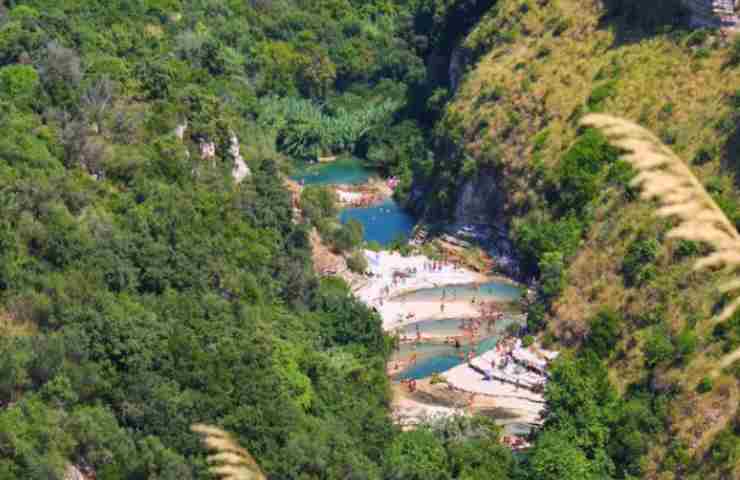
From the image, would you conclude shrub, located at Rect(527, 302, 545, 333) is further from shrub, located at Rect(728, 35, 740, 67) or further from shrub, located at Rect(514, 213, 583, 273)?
shrub, located at Rect(728, 35, 740, 67)

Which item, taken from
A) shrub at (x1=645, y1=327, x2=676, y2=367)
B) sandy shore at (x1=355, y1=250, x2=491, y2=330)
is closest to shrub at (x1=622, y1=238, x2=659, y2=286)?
shrub at (x1=645, y1=327, x2=676, y2=367)

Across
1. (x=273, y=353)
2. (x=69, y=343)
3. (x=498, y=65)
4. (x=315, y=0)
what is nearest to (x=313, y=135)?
(x=498, y=65)

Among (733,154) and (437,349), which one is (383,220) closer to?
(437,349)

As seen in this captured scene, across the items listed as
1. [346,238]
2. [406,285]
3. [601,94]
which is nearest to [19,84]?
[346,238]

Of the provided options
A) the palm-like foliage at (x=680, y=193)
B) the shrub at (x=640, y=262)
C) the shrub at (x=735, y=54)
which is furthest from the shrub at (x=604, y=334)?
the palm-like foliage at (x=680, y=193)

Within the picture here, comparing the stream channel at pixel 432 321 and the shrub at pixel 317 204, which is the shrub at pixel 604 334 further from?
the shrub at pixel 317 204

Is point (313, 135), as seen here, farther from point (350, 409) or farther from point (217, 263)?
point (350, 409)
